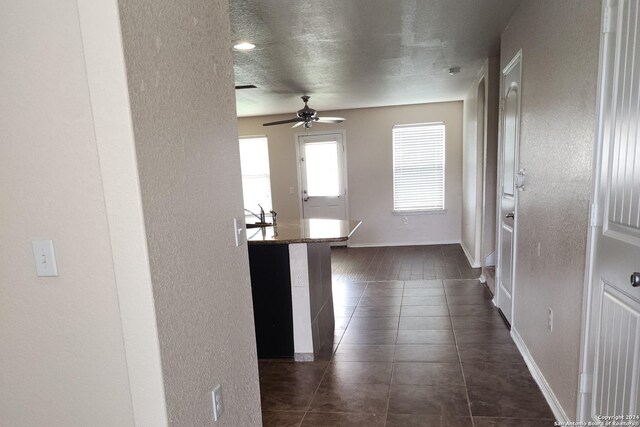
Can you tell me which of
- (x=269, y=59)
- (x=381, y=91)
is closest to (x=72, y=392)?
(x=269, y=59)

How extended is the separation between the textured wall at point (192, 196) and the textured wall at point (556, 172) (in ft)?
5.05

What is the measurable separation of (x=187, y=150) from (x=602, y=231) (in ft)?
5.36

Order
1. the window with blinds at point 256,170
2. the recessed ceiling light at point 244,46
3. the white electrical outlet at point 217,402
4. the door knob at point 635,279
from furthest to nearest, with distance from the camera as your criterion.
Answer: the window with blinds at point 256,170
the recessed ceiling light at point 244,46
the white electrical outlet at point 217,402
the door knob at point 635,279

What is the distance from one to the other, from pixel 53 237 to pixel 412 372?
7.31ft

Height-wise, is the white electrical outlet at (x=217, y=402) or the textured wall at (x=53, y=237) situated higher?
the textured wall at (x=53, y=237)

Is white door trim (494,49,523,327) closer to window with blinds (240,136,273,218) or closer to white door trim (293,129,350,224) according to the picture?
white door trim (293,129,350,224)

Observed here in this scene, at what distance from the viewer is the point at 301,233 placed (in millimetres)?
2818

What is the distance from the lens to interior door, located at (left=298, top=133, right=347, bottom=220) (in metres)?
6.74

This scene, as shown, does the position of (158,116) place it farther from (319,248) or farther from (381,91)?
(381,91)

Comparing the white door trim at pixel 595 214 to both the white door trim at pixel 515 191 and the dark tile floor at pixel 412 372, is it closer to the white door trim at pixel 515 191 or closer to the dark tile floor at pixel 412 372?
the dark tile floor at pixel 412 372

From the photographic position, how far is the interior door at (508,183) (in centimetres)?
279

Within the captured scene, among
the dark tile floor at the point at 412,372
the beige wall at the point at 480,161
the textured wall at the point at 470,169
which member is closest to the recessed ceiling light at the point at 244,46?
the beige wall at the point at 480,161

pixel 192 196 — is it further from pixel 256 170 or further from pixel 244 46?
pixel 256 170

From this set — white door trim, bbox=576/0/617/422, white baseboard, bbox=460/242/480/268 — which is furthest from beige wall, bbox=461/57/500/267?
white door trim, bbox=576/0/617/422
